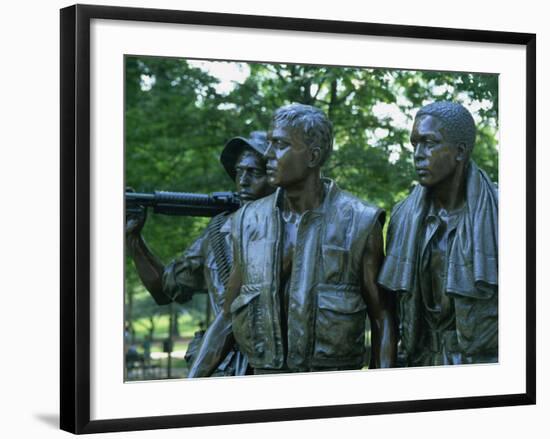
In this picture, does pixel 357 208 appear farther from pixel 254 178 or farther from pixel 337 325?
pixel 254 178

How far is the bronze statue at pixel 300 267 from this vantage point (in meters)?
8.23

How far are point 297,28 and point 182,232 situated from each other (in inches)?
98.2

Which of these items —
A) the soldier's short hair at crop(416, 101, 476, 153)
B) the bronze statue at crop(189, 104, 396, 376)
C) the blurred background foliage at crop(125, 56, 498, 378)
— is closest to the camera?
the bronze statue at crop(189, 104, 396, 376)

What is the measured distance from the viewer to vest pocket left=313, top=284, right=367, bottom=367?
8266 mm

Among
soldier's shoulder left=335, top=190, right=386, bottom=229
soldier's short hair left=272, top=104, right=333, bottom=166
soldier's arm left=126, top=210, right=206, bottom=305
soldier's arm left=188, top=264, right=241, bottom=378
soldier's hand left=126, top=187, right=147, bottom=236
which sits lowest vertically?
soldier's arm left=188, top=264, right=241, bottom=378

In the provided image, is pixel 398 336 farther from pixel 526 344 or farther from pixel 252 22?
pixel 252 22

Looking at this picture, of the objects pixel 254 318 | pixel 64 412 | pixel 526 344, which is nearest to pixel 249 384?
pixel 254 318

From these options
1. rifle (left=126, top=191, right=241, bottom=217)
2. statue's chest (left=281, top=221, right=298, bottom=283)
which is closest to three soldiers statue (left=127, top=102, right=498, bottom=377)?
statue's chest (left=281, top=221, right=298, bottom=283)

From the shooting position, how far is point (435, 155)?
8633mm

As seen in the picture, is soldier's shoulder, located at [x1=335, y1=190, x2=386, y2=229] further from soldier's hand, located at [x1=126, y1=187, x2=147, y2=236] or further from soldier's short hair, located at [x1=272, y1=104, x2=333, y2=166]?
soldier's hand, located at [x1=126, y1=187, x2=147, y2=236]

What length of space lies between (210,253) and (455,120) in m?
1.60

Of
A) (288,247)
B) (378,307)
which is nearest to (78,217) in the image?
(288,247)

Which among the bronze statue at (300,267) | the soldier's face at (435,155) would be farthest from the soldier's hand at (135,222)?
the soldier's face at (435,155)

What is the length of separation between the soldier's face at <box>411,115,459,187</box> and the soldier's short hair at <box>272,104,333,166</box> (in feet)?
1.93
